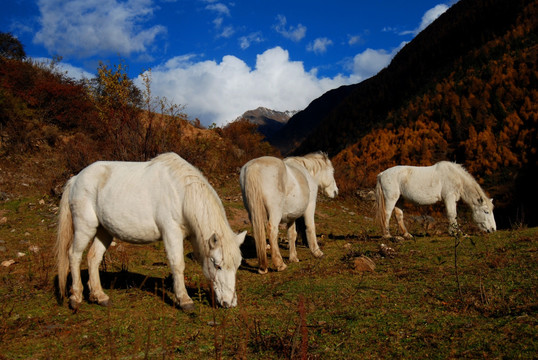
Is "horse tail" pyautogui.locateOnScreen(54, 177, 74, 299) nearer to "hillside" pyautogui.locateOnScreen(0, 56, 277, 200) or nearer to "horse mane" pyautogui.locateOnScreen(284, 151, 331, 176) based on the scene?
"horse mane" pyautogui.locateOnScreen(284, 151, 331, 176)

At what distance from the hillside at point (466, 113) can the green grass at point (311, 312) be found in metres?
6.50

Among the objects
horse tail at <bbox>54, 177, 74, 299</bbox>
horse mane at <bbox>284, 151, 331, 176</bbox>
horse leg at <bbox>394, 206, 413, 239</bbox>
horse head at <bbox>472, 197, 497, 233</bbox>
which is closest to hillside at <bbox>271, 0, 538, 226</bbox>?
horse head at <bbox>472, 197, 497, 233</bbox>

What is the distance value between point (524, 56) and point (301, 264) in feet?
87.0

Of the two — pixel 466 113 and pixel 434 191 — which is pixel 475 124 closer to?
pixel 466 113

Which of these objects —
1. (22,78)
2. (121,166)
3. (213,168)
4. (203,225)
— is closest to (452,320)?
(203,225)

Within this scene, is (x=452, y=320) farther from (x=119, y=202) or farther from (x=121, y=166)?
(x=121, y=166)

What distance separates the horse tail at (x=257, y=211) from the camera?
6098mm

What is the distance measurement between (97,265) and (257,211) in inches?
103

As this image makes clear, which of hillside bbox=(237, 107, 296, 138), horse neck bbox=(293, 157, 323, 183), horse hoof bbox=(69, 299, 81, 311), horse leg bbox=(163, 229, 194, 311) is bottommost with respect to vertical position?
horse hoof bbox=(69, 299, 81, 311)

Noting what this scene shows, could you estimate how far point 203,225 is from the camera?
14.5 feet

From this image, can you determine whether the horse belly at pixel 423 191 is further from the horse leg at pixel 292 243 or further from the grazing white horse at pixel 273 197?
the horse leg at pixel 292 243

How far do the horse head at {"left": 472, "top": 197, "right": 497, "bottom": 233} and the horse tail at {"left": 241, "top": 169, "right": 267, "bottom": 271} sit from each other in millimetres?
6979

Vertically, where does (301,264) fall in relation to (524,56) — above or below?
below

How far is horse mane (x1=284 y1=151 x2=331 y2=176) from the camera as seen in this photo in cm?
827
